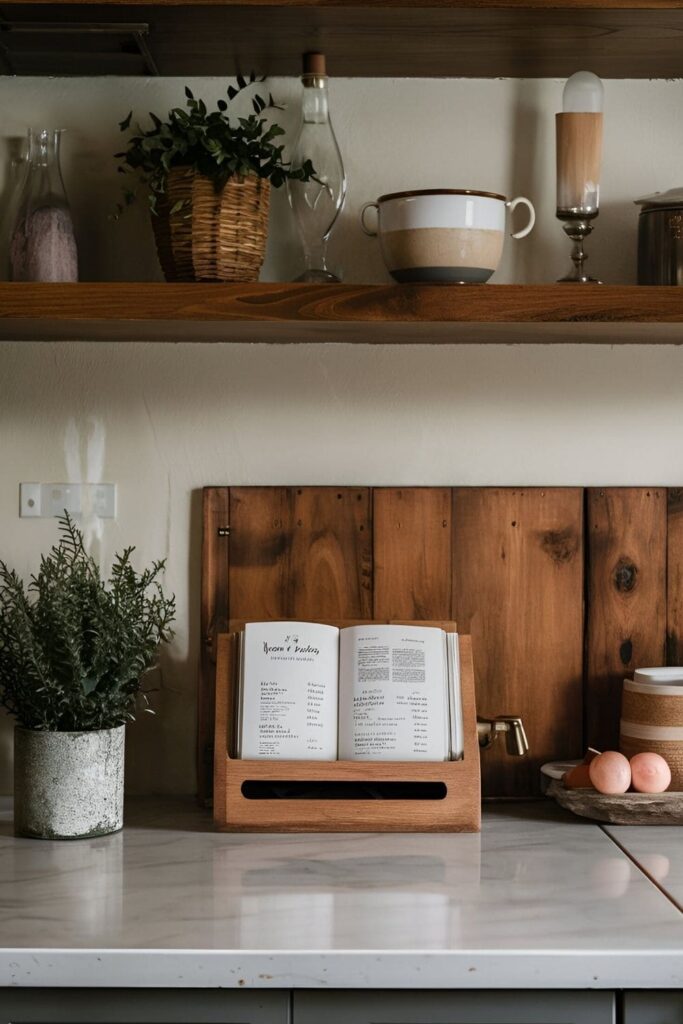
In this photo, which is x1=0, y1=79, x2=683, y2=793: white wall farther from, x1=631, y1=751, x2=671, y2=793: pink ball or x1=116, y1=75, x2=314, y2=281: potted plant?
x1=631, y1=751, x2=671, y2=793: pink ball

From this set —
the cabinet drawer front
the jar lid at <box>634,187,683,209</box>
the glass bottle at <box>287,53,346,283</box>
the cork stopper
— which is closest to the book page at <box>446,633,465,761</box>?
the cabinet drawer front

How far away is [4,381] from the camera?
6.13ft

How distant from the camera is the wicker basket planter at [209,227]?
1.63 m

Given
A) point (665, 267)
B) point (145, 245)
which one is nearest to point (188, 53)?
point (145, 245)

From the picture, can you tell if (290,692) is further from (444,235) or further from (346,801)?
(444,235)

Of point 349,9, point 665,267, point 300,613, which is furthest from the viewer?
point 300,613

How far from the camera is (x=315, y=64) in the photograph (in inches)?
68.9

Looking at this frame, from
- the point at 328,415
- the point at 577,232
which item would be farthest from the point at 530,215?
the point at 328,415

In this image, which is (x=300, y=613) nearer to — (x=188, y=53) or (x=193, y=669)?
(x=193, y=669)

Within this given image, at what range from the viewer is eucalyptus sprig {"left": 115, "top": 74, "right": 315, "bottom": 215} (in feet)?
5.32

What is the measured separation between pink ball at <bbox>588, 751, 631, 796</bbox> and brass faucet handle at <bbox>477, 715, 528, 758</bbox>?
0.11m

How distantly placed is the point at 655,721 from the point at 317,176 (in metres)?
0.94

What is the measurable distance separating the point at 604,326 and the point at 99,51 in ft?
2.77

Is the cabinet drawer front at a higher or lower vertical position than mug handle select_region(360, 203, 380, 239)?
lower
